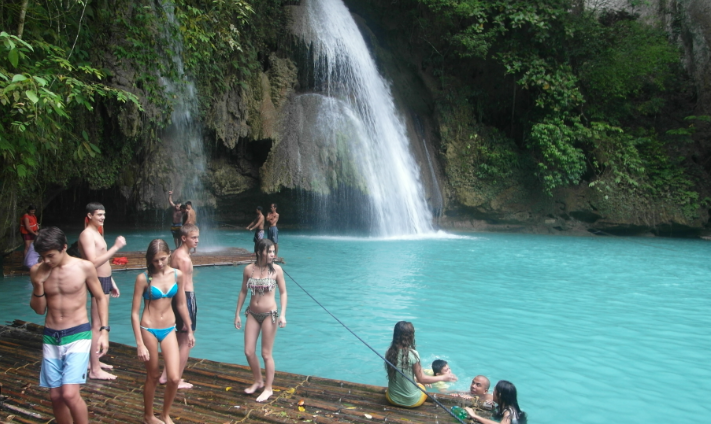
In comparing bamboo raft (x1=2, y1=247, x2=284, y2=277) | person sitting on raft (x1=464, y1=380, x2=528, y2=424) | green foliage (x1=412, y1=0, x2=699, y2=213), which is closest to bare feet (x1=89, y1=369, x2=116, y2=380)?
person sitting on raft (x1=464, y1=380, x2=528, y2=424)

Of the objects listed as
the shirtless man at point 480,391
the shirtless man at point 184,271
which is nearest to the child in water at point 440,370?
the shirtless man at point 480,391

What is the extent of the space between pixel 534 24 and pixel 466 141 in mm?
5241

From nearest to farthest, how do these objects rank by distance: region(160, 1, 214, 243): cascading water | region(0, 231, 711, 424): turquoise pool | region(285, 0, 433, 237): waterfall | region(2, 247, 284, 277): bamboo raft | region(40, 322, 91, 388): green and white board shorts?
region(40, 322, 91, 388): green and white board shorts
region(0, 231, 711, 424): turquoise pool
region(2, 247, 284, 277): bamboo raft
region(160, 1, 214, 243): cascading water
region(285, 0, 433, 237): waterfall

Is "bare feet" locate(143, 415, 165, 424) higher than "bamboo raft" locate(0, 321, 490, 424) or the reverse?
higher

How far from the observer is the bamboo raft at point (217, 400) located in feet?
12.1

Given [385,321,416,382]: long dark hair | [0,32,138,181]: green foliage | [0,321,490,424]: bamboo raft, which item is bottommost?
[0,321,490,424]: bamboo raft

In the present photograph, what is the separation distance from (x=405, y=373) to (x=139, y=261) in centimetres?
846

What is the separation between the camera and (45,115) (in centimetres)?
574

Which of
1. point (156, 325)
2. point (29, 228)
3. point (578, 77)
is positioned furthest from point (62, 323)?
point (578, 77)

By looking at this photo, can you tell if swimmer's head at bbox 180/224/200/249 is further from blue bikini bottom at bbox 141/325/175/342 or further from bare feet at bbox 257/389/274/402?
bare feet at bbox 257/389/274/402

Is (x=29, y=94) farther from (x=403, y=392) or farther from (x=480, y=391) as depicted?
(x=480, y=391)

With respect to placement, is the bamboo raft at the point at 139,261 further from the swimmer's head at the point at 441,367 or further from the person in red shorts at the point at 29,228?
the swimmer's head at the point at 441,367

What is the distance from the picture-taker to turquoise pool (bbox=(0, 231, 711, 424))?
5.03 metres

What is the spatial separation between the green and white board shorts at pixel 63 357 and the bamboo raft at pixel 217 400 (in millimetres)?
577
